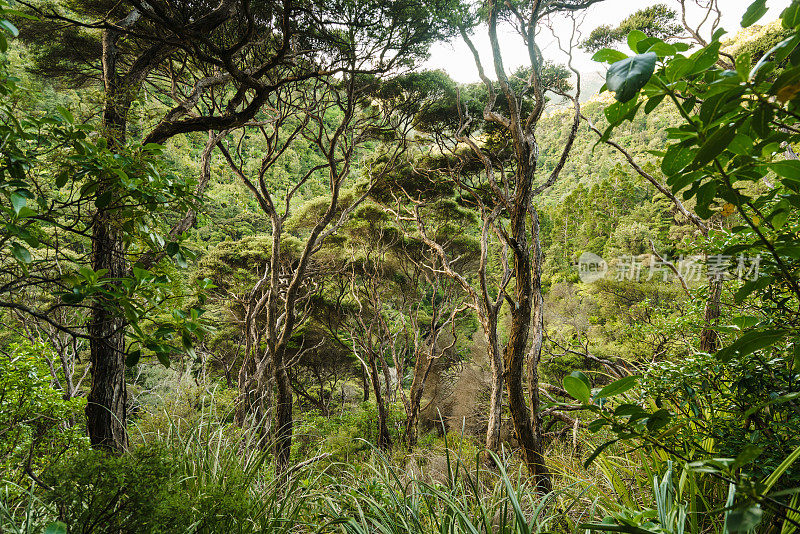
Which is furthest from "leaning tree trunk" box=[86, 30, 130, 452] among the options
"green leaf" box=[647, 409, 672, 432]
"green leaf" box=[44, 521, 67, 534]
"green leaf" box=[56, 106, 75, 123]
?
"green leaf" box=[647, 409, 672, 432]

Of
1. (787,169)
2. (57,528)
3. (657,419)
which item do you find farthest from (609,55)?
(57,528)

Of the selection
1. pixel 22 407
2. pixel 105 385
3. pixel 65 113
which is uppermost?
pixel 65 113

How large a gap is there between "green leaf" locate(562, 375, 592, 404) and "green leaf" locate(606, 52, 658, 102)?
420mm

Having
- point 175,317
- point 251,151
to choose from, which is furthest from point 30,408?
point 251,151

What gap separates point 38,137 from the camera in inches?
51.2

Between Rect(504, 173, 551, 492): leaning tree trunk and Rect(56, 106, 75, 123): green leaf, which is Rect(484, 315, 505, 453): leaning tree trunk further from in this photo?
Rect(56, 106, 75, 123): green leaf

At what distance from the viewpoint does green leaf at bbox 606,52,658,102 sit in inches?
18.8

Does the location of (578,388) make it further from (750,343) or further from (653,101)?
(653,101)

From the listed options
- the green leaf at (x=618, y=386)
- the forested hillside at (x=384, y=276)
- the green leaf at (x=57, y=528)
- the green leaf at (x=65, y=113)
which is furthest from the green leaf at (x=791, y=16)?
the green leaf at (x=65, y=113)

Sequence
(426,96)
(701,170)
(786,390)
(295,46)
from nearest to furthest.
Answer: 1. (701,170)
2. (786,390)
3. (295,46)
4. (426,96)

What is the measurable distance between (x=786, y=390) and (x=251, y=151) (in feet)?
30.4

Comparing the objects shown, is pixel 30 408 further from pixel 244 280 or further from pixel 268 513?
pixel 244 280

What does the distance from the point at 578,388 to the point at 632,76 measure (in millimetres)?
461

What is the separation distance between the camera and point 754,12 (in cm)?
54
